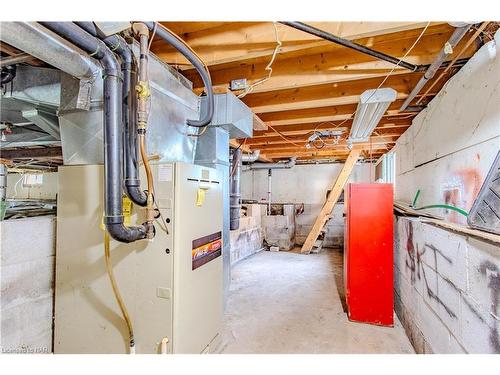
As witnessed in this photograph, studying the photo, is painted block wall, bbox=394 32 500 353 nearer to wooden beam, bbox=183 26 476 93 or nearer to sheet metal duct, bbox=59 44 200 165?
wooden beam, bbox=183 26 476 93

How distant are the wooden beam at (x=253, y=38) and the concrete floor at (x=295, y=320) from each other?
2223mm

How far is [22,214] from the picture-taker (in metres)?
1.60

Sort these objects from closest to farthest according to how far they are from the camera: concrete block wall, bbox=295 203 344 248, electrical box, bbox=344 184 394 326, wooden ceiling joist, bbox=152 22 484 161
Result: wooden ceiling joist, bbox=152 22 484 161 < electrical box, bbox=344 184 394 326 < concrete block wall, bbox=295 203 344 248

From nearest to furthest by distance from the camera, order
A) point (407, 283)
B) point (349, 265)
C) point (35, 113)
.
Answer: point (35, 113) → point (407, 283) → point (349, 265)

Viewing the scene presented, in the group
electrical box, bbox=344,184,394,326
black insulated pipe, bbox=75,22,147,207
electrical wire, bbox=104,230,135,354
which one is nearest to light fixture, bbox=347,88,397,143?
electrical box, bbox=344,184,394,326

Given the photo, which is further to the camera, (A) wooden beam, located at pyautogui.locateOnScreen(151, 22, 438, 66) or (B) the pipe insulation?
(A) wooden beam, located at pyautogui.locateOnScreen(151, 22, 438, 66)

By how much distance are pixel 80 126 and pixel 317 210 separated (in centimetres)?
582

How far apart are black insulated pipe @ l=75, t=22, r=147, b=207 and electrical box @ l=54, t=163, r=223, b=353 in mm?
126

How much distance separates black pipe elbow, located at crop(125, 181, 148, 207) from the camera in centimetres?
133

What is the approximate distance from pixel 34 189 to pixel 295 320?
2.54 m

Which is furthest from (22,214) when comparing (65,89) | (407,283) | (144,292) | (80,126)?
(407,283)

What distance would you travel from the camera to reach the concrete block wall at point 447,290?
3.82 ft

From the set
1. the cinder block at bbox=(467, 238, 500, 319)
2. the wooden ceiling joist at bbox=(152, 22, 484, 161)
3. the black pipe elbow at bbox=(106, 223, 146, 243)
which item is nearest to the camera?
the cinder block at bbox=(467, 238, 500, 319)
